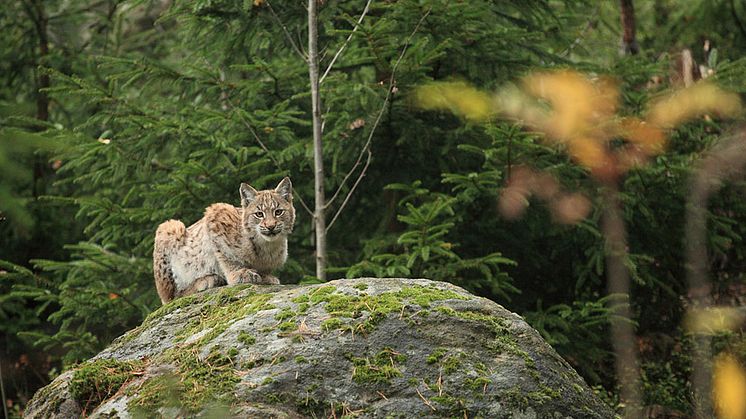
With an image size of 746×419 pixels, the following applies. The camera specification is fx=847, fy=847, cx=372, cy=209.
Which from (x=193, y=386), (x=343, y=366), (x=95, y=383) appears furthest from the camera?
(x=95, y=383)

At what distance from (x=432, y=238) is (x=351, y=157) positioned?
5.60ft

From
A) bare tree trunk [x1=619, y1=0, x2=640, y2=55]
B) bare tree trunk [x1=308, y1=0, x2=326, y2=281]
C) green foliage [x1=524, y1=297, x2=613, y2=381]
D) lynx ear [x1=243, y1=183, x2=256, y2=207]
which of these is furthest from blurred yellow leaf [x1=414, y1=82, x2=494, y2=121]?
bare tree trunk [x1=619, y1=0, x2=640, y2=55]

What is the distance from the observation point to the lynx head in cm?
629

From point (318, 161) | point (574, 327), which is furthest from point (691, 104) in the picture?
point (318, 161)

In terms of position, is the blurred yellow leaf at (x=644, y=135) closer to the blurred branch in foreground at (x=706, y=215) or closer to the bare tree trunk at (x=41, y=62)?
the blurred branch in foreground at (x=706, y=215)

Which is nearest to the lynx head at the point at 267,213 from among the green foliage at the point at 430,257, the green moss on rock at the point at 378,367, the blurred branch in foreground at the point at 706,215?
the green foliage at the point at 430,257

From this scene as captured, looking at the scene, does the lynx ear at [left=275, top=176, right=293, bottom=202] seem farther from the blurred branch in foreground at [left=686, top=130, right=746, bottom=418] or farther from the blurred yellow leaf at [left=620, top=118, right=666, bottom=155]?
the blurred yellow leaf at [left=620, top=118, right=666, bottom=155]

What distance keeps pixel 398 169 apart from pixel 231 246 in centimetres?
277

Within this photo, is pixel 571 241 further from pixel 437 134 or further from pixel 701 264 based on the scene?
pixel 701 264

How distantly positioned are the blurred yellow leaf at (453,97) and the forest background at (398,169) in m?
0.13

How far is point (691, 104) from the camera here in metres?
8.05

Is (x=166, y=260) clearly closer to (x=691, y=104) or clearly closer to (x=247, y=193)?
(x=247, y=193)

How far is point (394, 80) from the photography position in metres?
8.00

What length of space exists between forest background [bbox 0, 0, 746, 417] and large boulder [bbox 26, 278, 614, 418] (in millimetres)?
2310
